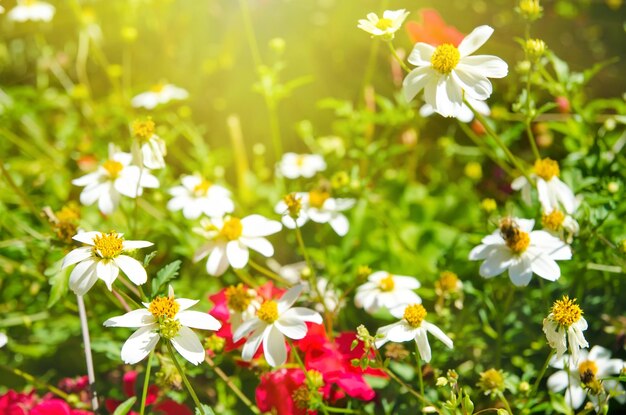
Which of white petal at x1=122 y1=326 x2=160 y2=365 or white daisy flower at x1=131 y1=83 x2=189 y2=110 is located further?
white daisy flower at x1=131 y1=83 x2=189 y2=110

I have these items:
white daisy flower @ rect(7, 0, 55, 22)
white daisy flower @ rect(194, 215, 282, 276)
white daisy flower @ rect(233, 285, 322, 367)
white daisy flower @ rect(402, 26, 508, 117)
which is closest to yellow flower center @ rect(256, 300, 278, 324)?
white daisy flower @ rect(233, 285, 322, 367)

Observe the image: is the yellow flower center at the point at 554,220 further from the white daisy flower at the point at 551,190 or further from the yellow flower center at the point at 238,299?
the yellow flower center at the point at 238,299

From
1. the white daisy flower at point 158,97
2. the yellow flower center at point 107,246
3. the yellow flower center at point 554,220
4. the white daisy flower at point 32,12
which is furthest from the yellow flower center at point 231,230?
the white daisy flower at point 32,12

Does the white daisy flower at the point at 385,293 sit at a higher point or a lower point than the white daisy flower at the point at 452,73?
lower

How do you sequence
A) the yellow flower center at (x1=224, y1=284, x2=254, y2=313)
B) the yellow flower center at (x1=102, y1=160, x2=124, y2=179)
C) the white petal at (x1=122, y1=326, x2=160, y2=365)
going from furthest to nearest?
the yellow flower center at (x1=102, y1=160, x2=124, y2=179) → the yellow flower center at (x1=224, y1=284, x2=254, y2=313) → the white petal at (x1=122, y1=326, x2=160, y2=365)

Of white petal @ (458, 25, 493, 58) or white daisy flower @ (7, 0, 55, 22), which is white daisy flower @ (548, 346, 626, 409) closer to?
white petal @ (458, 25, 493, 58)

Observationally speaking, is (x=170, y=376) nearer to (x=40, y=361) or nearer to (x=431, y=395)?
(x=431, y=395)

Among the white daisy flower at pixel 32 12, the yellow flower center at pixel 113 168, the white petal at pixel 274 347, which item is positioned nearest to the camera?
the white petal at pixel 274 347
